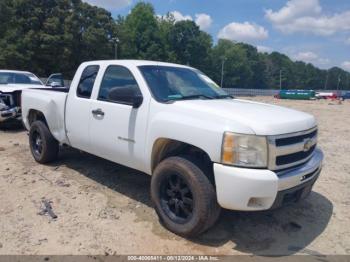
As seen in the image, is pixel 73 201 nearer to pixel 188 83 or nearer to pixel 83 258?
pixel 83 258

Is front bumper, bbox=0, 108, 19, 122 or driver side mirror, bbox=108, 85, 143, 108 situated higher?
driver side mirror, bbox=108, 85, 143, 108

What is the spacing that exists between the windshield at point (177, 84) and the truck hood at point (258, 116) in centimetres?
30

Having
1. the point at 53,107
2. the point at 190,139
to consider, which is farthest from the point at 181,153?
the point at 53,107

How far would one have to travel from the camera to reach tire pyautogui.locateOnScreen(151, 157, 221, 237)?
356cm

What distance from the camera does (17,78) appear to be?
1128 centimetres

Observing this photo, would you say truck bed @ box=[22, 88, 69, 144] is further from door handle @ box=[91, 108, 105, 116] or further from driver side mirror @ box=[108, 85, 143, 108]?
driver side mirror @ box=[108, 85, 143, 108]

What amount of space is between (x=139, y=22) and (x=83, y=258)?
2608 inches

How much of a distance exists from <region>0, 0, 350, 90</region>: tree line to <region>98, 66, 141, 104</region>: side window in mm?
36393

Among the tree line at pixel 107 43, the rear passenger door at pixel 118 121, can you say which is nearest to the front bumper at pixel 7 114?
the rear passenger door at pixel 118 121

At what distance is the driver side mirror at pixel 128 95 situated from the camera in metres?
4.24

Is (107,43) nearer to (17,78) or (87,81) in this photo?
(17,78)

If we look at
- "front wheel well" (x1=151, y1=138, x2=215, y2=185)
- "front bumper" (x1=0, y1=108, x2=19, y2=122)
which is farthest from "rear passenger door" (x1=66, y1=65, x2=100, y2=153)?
"front bumper" (x1=0, y1=108, x2=19, y2=122)

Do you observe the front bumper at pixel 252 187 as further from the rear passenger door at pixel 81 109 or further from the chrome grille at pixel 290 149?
the rear passenger door at pixel 81 109

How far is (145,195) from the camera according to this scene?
5.04 meters
